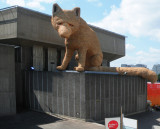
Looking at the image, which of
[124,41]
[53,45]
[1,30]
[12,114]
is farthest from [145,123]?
[124,41]

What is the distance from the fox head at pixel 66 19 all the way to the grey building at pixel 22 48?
390 centimetres

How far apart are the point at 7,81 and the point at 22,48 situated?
3.77 m

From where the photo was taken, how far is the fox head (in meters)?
9.55

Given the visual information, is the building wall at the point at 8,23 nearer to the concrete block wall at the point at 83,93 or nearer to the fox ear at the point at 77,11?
the concrete block wall at the point at 83,93

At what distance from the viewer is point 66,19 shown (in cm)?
967

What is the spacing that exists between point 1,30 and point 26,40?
2032mm

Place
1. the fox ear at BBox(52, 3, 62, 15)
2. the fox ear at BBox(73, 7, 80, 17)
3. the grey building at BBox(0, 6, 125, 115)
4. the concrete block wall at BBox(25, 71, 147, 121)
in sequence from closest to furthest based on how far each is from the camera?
the fox ear at BBox(52, 3, 62, 15) → the fox ear at BBox(73, 7, 80, 17) → the concrete block wall at BBox(25, 71, 147, 121) → the grey building at BBox(0, 6, 125, 115)

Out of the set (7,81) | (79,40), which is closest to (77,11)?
(79,40)

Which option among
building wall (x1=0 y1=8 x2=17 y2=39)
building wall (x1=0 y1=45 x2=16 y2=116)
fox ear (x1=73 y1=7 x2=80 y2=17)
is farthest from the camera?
building wall (x1=0 y1=8 x2=17 y2=39)

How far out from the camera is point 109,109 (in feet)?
37.0

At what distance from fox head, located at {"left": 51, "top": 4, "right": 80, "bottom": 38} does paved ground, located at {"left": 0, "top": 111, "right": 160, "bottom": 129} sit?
484 centimetres

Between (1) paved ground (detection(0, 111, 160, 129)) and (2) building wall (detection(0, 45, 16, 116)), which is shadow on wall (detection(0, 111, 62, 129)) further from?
(2) building wall (detection(0, 45, 16, 116))

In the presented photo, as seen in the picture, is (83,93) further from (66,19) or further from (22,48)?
(22,48)

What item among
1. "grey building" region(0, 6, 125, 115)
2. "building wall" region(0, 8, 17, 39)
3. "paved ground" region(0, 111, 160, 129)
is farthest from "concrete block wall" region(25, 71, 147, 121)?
"building wall" region(0, 8, 17, 39)
